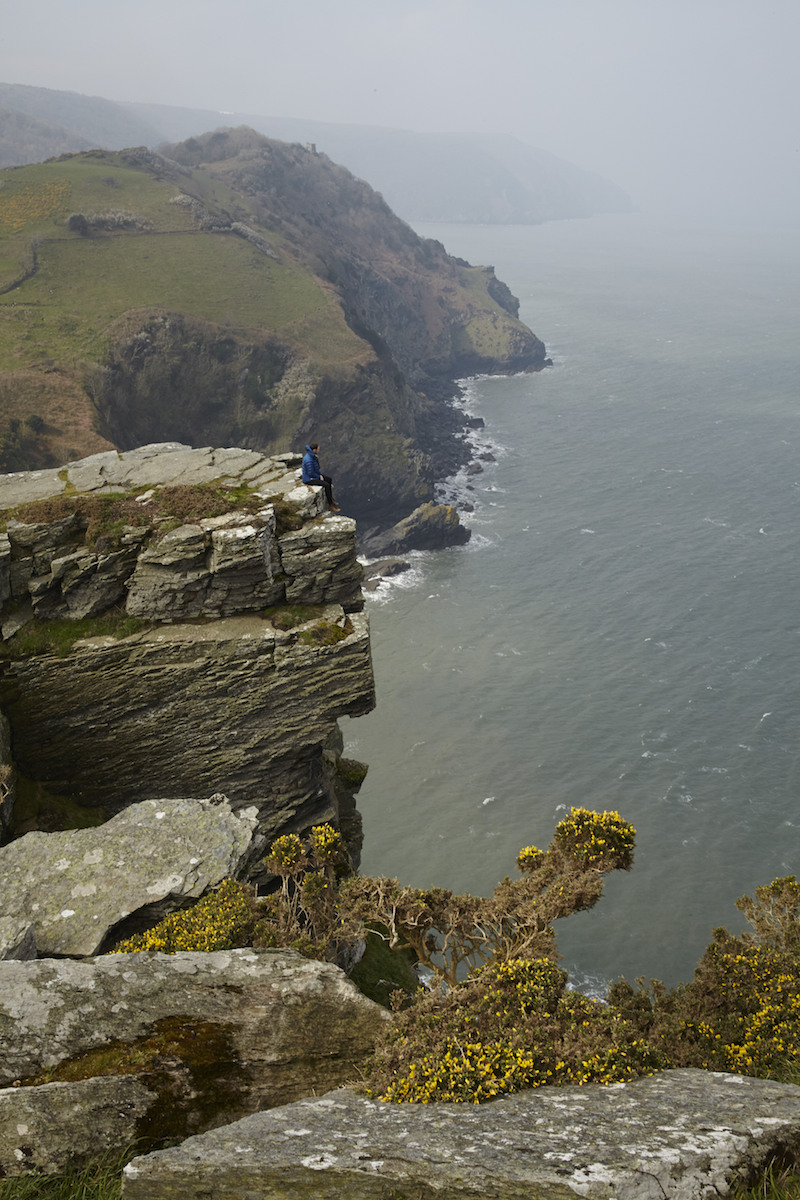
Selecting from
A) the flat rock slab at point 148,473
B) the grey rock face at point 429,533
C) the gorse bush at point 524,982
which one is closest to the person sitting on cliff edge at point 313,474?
the flat rock slab at point 148,473

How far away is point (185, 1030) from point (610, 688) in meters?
59.8

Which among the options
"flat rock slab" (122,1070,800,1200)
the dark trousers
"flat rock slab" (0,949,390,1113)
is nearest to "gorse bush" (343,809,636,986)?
"flat rock slab" (0,949,390,1113)

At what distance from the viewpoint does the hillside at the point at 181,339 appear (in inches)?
3620

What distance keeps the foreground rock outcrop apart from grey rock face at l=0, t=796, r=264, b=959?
14.5 ft

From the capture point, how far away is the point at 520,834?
54.0 meters

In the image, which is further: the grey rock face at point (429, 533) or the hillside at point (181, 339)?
the grey rock face at point (429, 533)

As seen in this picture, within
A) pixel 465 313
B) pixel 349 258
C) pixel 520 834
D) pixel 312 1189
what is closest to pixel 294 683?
pixel 312 1189

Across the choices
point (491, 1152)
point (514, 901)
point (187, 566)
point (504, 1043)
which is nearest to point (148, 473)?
point (187, 566)

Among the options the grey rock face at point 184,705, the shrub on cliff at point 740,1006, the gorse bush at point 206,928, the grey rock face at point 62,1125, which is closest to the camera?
the grey rock face at point 62,1125

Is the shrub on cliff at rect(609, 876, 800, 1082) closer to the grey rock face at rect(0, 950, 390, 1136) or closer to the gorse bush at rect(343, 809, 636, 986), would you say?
the gorse bush at rect(343, 809, 636, 986)

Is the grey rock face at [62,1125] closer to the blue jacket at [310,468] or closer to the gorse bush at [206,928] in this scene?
the gorse bush at [206,928]

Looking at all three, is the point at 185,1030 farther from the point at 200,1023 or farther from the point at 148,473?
the point at 148,473

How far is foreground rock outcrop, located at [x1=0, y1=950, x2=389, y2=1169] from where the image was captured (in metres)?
12.0

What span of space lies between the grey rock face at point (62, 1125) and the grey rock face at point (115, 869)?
5244mm
